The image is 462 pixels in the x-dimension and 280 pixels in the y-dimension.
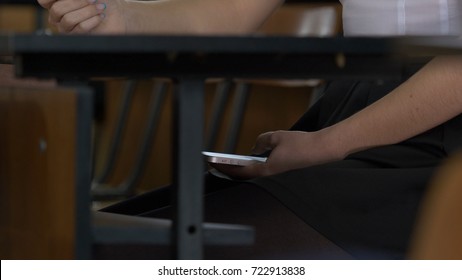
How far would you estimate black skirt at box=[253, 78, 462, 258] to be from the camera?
1.19 m

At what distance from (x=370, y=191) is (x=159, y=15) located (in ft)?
1.58

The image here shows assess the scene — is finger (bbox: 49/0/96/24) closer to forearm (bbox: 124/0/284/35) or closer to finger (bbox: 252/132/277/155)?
forearm (bbox: 124/0/284/35)

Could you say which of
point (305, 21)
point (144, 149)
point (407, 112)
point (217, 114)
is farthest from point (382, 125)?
point (144, 149)

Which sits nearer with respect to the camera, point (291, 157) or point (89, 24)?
point (291, 157)

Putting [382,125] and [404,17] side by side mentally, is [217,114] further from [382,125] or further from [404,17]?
[382,125]

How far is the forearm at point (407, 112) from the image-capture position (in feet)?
4.15

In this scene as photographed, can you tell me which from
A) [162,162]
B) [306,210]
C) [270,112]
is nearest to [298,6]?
[270,112]

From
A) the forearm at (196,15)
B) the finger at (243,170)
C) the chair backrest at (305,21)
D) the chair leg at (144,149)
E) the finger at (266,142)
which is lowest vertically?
the finger at (243,170)

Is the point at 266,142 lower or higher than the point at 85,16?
lower

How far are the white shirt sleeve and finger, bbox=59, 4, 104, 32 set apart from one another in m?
0.36

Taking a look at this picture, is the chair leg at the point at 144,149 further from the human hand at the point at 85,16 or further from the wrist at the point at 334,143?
the wrist at the point at 334,143

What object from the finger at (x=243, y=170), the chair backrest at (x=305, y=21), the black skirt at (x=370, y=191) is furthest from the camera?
the chair backrest at (x=305, y=21)

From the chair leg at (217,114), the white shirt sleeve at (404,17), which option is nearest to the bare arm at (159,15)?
the white shirt sleeve at (404,17)

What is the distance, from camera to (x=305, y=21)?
3.78 m
